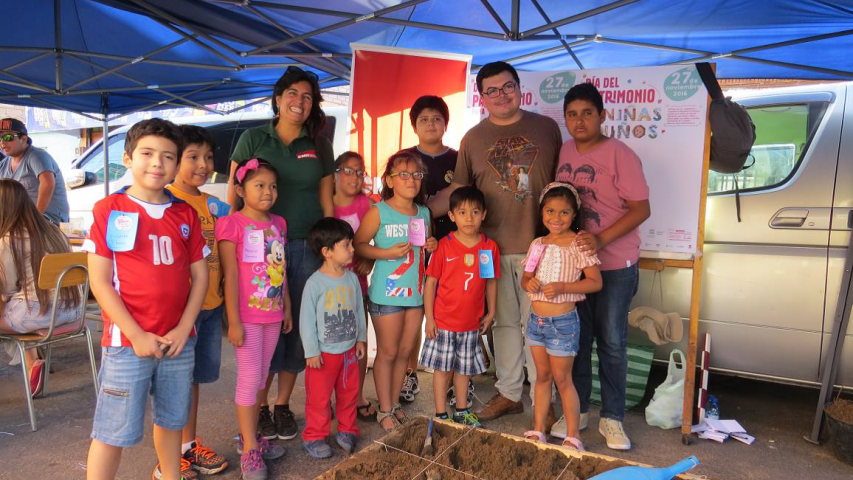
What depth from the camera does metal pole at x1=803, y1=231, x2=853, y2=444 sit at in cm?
320

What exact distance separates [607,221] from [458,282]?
0.91 m

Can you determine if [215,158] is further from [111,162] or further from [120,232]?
[120,232]

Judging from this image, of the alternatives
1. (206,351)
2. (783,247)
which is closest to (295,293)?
(206,351)

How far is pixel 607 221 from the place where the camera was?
120 inches

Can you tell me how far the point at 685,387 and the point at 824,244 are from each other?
4.17 ft

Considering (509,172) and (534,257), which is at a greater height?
(509,172)

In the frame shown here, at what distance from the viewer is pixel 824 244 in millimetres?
3406

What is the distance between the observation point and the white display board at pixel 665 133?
335 centimetres

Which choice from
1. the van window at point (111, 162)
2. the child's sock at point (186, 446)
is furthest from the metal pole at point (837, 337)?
the van window at point (111, 162)

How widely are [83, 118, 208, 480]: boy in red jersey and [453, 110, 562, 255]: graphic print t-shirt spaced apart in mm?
1733

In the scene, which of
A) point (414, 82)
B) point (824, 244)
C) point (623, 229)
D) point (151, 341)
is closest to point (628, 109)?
point (623, 229)

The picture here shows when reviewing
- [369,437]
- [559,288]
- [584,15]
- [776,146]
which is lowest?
[369,437]

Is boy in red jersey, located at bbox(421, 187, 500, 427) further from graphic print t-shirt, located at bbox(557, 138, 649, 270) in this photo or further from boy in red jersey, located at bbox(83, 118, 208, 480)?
boy in red jersey, located at bbox(83, 118, 208, 480)

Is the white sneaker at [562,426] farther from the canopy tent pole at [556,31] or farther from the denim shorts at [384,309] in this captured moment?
the canopy tent pole at [556,31]
